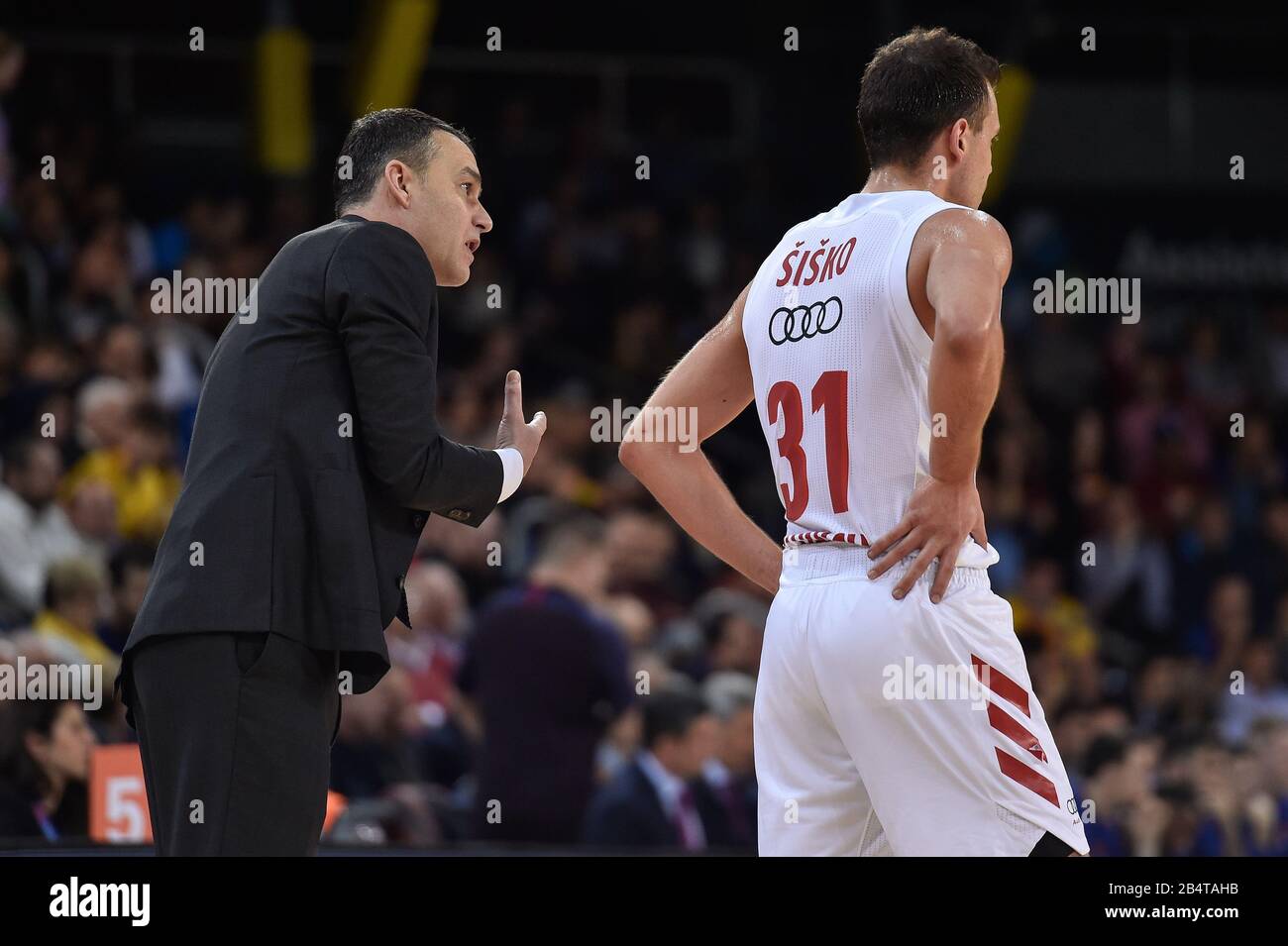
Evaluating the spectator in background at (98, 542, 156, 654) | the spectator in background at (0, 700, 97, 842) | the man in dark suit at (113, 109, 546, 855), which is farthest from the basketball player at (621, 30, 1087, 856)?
the spectator in background at (98, 542, 156, 654)

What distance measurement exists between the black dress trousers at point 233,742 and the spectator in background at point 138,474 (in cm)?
504

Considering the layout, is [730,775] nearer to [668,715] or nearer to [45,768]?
[668,715]

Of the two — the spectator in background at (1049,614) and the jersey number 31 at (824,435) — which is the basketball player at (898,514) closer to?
the jersey number 31 at (824,435)

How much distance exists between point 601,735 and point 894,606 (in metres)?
4.24

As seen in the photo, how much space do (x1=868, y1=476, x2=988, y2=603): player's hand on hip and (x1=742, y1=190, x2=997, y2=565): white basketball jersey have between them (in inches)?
1.7

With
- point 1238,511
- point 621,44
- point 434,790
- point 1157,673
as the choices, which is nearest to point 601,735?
point 434,790

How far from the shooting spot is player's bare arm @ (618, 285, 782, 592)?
3568 millimetres

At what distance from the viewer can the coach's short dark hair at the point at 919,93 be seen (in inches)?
131

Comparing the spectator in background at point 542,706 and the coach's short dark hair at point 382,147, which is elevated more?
the coach's short dark hair at point 382,147

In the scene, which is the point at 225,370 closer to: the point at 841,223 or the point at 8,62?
the point at 841,223

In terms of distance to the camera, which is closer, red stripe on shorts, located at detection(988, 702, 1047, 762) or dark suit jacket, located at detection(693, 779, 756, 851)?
red stripe on shorts, located at detection(988, 702, 1047, 762)

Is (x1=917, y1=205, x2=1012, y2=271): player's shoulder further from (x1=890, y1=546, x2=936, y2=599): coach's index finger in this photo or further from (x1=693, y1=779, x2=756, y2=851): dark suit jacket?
(x1=693, y1=779, x2=756, y2=851): dark suit jacket

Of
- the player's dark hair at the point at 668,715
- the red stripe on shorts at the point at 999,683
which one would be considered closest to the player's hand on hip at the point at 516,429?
the red stripe on shorts at the point at 999,683
